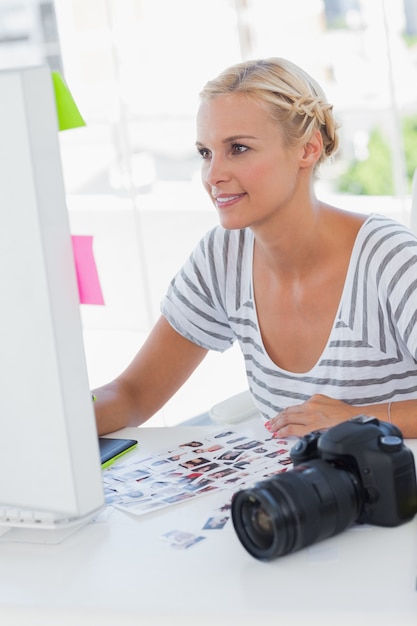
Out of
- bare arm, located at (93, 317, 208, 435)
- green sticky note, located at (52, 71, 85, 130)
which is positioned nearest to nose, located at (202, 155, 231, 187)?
bare arm, located at (93, 317, 208, 435)

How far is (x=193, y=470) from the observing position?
1.46 m

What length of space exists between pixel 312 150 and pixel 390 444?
0.83m

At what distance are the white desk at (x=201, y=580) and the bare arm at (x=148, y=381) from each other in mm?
467

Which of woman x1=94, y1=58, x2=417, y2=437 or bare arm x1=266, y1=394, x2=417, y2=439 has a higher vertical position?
woman x1=94, y1=58, x2=417, y2=437

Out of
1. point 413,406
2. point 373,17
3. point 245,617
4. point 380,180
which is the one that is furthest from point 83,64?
point 245,617

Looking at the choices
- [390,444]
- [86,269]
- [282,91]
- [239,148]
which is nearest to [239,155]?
[239,148]

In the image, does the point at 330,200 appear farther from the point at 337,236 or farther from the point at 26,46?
the point at 337,236

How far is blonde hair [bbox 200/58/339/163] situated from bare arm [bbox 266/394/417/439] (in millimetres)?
505

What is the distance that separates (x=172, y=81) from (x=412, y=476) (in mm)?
4669

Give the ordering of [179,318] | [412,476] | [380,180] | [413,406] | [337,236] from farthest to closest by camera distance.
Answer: [380,180], [179,318], [337,236], [413,406], [412,476]

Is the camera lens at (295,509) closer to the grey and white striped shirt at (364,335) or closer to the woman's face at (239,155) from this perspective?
the grey and white striped shirt at (364,335)

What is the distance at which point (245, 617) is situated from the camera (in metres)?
1.04

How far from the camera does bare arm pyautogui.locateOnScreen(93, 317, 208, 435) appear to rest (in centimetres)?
Answer: 176

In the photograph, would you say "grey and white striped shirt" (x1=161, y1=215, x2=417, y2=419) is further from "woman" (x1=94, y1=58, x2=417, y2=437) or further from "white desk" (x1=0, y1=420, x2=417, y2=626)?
"white desk" (x1=0, y1=420, x2=417, y2=626)
